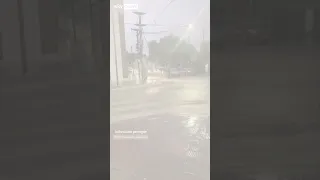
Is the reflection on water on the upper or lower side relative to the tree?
lower

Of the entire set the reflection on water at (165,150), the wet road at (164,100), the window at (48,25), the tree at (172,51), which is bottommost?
the reflection on water at (165,150)

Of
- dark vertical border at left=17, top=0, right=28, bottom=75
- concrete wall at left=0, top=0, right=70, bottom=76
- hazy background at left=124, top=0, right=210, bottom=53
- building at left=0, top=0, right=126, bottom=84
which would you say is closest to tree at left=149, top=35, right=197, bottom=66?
hazy background at left=124, top=0, right=210, bottom=53

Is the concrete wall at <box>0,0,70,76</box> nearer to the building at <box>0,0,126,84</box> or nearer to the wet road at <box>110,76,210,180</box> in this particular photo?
the building at <box>0,0,126,84</box>

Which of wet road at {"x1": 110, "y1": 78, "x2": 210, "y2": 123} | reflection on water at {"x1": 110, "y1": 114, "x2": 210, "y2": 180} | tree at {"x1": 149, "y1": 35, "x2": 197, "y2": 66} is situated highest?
tree at {"x1": 149, "y1": 35, "x2": 197, "y2": 66}

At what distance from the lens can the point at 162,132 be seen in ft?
5.43

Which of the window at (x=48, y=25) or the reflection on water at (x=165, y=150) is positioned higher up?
the window at (x=48, y=25)

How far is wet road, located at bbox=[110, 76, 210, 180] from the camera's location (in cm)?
164

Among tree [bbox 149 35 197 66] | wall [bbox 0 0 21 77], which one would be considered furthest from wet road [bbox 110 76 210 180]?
wall [bbox 0 0 21 77]

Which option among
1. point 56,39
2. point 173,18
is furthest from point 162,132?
point 56,39

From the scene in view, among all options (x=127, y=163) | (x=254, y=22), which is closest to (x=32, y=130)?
(x=127, y=163)

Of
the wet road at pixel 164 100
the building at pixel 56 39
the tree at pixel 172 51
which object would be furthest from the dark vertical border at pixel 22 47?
the tree at pixel 172 51

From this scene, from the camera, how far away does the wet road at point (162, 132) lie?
5.38ft

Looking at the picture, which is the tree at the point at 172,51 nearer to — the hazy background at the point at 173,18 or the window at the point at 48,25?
the hazy background at the point at 173,18

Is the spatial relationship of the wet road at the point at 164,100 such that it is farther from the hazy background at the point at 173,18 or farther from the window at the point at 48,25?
the window at the point at 48,25
